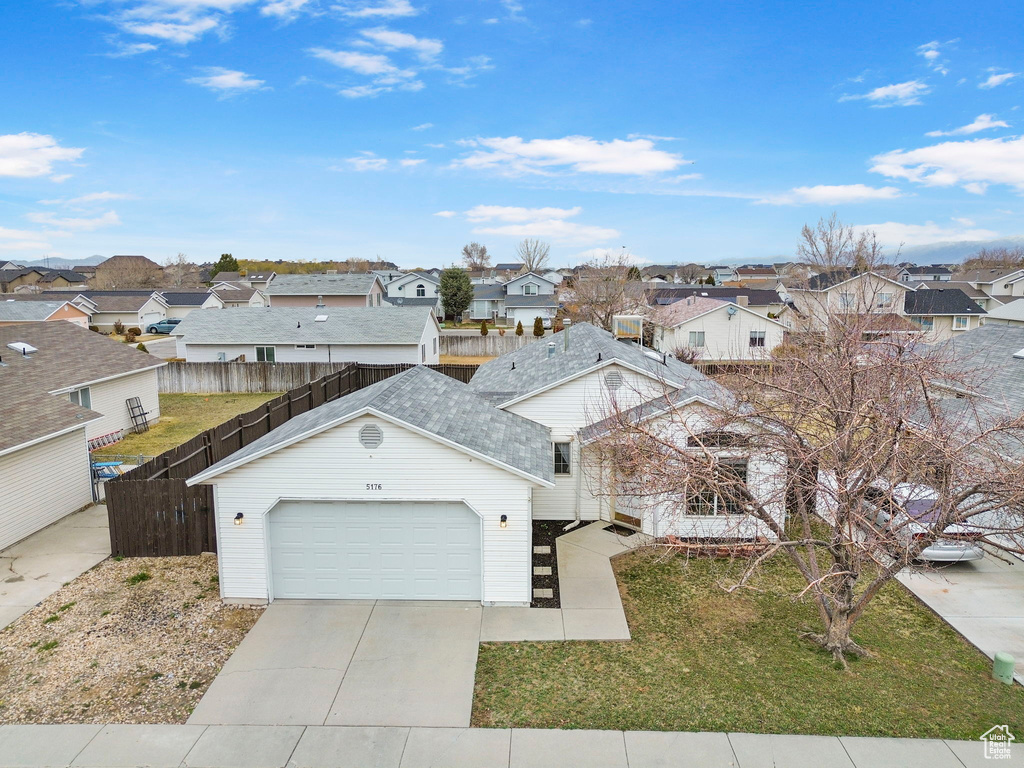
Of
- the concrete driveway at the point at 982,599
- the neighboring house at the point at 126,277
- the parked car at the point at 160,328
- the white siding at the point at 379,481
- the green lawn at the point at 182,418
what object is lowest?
the concrete driveway at the point at 982,599

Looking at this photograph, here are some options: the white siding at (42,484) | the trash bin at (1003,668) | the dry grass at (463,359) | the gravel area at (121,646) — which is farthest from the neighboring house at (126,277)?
the trash bin at (1003,668)

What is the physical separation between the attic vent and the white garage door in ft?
3.91

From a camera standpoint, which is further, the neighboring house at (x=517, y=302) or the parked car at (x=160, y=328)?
the neighboring house at (x=517, y=302)

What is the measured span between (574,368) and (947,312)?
45769 millimetres

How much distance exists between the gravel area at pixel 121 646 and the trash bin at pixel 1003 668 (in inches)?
467

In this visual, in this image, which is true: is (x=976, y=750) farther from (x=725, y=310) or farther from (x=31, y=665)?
(x=725, y=310)

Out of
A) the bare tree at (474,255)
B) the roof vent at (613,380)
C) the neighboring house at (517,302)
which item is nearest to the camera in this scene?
the roof vent at (613,380)

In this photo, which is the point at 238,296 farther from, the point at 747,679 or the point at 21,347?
the point at 747,679

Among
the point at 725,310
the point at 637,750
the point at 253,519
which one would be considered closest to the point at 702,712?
the point at 637,750

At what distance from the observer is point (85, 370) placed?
21891 mm

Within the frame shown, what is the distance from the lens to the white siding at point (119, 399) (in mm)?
22344

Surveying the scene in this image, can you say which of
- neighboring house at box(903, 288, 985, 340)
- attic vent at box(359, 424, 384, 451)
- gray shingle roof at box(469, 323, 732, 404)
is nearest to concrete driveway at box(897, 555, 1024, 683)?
gray shingle roof at box(469, 323, 732, 404)

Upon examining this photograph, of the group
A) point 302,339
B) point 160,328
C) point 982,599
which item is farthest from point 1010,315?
point 160,328

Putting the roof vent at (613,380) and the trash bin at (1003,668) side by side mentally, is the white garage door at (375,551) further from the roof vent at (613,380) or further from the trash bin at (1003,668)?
the trash bin at (1003,668)
